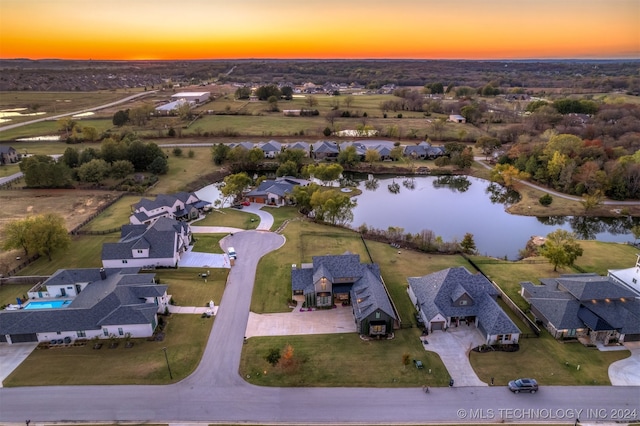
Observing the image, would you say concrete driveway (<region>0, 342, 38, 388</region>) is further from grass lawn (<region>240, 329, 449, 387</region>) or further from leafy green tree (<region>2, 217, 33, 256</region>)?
grass lawn (<region>240, 329, 449, 387</region>)

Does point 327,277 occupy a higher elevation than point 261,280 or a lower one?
higher

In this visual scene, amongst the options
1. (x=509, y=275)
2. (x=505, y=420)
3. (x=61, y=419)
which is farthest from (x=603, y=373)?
(x=61, y=419)

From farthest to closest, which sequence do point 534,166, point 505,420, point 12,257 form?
point 534,166
point 12,257
point 505,420

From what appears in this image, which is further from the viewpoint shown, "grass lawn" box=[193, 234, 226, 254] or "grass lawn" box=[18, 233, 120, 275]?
"grass lawn" box=[193, 234, 226, 254]

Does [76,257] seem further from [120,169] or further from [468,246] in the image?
[468,246]

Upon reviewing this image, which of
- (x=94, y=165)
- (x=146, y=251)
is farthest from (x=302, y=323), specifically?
(x=94, y=165)

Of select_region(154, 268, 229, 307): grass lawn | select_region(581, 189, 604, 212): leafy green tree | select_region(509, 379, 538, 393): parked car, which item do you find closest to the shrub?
select_region(581, 189, 604, 212): leafy green tree

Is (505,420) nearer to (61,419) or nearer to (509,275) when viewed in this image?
(509,275)
